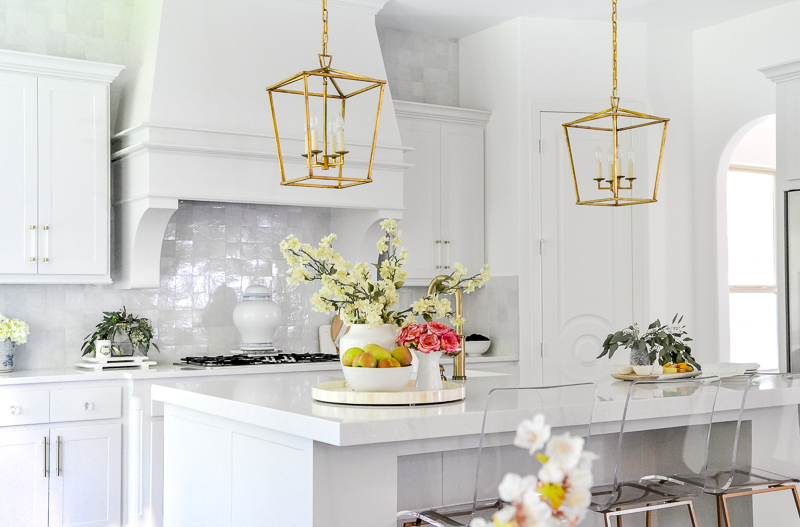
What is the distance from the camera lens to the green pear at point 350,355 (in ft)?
8.23

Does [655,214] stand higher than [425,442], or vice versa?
[655,214]

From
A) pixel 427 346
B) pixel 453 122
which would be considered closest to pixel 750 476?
pixel 427 346

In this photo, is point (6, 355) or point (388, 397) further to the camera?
point (6, 355)

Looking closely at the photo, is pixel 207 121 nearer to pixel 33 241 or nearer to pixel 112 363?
pixel 33 241

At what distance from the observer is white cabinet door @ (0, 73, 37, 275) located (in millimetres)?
3969

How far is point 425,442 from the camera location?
227cm

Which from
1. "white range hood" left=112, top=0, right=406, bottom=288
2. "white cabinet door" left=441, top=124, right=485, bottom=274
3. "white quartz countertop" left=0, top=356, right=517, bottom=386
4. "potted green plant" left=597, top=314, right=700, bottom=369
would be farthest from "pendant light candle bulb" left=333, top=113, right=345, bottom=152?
"white cabinet door" left=441, top=124, right=485, bottom=274

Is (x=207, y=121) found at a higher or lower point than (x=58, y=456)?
higher

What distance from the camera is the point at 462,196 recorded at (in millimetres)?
5395

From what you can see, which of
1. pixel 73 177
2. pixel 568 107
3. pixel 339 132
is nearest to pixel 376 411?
pixel 339 132

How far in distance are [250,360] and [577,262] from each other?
213 centimetres

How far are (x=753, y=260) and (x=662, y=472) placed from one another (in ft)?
14.9

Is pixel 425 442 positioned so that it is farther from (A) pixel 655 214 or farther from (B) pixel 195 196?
(A) pixel 655 214

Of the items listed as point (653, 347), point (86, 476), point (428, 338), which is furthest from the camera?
point (86, 476)
